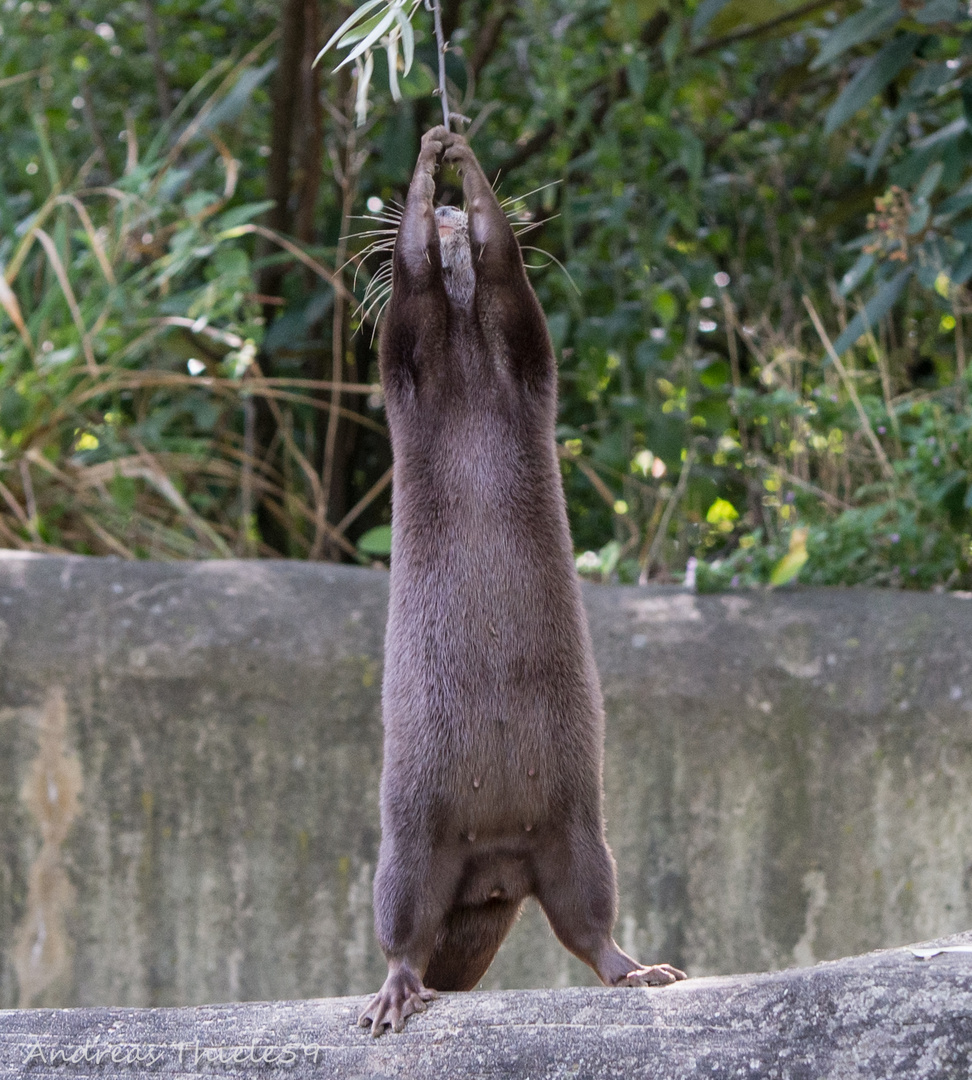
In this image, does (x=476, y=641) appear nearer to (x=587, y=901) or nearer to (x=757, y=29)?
(x=587, y=901)

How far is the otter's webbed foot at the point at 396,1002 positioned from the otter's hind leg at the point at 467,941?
146 mm

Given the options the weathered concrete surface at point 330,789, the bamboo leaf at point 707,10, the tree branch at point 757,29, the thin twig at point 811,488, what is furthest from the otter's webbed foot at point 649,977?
the tree branch at point 757,29

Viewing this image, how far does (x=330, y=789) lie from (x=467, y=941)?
1.63 m

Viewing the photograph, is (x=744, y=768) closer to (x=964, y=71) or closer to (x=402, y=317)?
(x=402, y=317)

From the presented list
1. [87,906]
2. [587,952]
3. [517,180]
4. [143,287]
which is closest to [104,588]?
[87,906]

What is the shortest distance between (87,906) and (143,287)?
222 cm

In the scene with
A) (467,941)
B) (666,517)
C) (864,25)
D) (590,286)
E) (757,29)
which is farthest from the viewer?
(590,286)

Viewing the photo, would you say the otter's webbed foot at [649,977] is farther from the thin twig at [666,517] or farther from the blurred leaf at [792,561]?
the thin twig at [666,517]

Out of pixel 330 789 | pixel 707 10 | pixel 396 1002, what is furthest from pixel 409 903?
pixel 707 10

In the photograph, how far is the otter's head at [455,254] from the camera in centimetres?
207

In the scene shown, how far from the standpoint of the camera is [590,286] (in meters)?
5.10

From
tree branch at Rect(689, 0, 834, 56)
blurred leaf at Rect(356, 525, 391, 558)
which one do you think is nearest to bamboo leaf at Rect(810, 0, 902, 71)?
tree branch at Rect(689, 0, 834, 56)

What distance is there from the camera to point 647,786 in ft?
11.8

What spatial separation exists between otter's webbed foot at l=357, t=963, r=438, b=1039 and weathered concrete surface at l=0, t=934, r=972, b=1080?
17 millimetres
